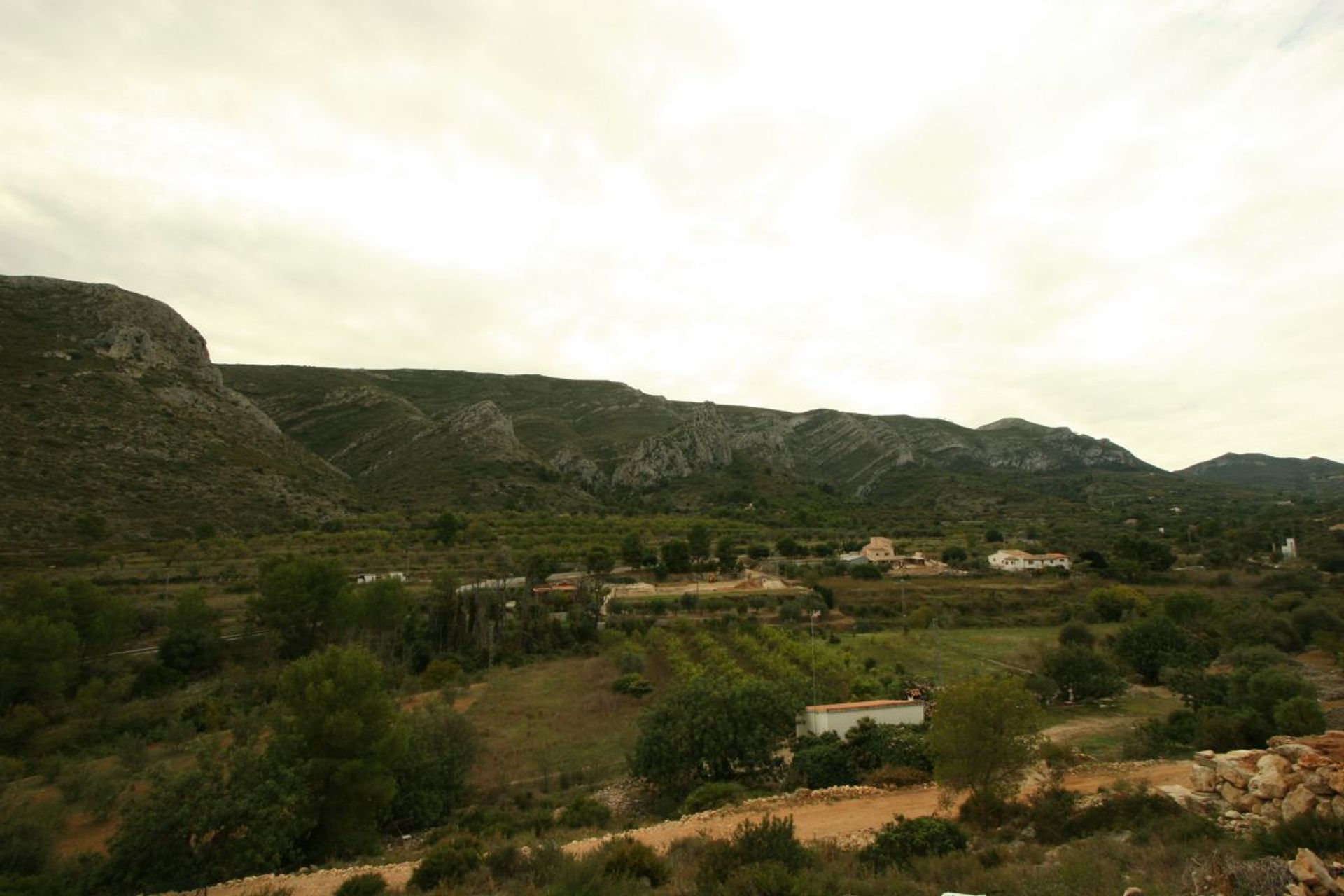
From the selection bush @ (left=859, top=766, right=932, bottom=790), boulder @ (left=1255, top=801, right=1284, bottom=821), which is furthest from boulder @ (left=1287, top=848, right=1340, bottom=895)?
bush @ (left=859, top=766, right=932, bottom=790)

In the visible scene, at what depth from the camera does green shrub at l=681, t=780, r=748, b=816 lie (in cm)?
1648

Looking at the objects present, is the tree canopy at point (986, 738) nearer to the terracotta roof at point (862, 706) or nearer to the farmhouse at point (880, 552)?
the terracotta roof at point (862, 706)

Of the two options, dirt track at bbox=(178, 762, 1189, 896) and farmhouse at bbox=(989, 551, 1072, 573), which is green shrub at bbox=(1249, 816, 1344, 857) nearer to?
dirt track at bbox=(178, 762, 1189, 896)

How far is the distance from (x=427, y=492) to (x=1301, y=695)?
2982 inches

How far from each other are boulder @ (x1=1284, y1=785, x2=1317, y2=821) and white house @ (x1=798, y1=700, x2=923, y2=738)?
1211cm

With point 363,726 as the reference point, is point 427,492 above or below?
above

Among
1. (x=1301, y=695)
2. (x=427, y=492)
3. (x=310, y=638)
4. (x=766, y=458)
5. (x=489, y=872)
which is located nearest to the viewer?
(x=489, y=872)

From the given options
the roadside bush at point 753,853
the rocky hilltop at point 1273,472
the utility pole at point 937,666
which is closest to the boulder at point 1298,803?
the roadside bush at point 753,853

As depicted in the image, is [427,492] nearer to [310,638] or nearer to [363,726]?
[310,638]

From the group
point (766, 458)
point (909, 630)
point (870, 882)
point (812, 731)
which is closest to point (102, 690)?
point (812, 731)

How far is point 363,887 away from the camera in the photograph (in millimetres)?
11102

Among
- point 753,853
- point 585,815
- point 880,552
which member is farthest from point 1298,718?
point 880,552

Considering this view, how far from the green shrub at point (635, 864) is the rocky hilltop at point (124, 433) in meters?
50.1

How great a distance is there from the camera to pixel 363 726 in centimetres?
1689
